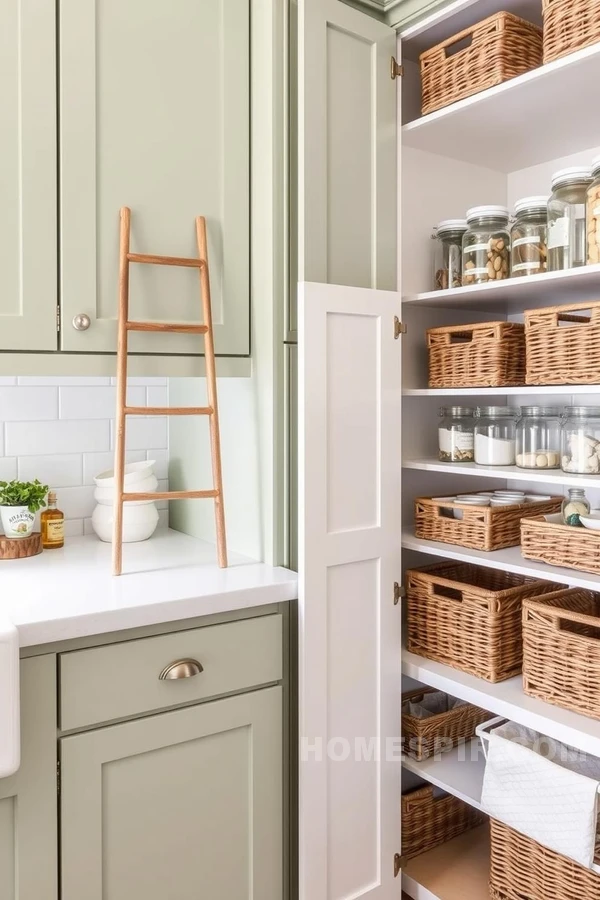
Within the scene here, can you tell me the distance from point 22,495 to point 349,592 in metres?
0.93

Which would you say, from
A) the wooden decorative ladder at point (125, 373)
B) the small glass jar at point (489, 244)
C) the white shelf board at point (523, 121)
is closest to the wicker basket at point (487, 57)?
the white shelf board at point (523, 121)

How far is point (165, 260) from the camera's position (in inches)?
69.2

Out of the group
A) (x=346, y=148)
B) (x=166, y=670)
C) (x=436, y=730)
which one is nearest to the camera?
(x=166, y=670)

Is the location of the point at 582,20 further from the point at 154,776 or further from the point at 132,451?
the point at 154,776

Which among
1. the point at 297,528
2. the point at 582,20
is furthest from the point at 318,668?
the point at 582,20

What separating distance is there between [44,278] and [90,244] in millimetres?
136

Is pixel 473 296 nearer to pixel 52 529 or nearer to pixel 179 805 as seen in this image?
pixel 52 529

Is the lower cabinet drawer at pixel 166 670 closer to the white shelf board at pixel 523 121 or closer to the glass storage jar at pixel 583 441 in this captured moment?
the glass storage jar at pixel 583 441

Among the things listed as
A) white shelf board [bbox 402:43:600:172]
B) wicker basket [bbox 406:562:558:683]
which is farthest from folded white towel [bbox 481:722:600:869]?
white shelf board [bbox 402:43:600:172]

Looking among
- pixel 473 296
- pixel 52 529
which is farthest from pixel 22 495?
pixel 473 296

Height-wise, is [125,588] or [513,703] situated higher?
[125,588]

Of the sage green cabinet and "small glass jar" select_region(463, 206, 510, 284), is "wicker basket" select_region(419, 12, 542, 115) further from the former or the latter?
the sage green cabinet

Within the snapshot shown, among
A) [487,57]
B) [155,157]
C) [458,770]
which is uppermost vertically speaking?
[487,57]

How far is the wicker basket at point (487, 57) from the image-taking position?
1.78m
